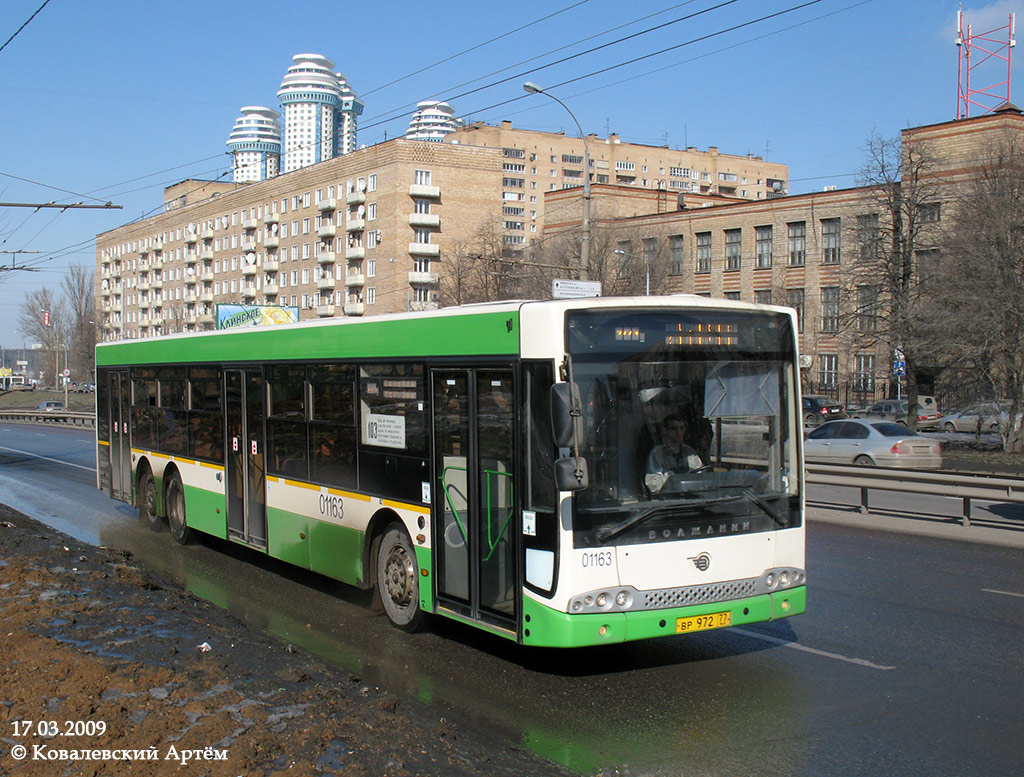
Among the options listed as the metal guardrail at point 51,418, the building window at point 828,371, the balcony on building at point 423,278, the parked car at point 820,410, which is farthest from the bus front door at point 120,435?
the balcony on building at point 423,278

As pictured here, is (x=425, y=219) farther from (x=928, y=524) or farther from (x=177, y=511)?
(x=177, y=511)

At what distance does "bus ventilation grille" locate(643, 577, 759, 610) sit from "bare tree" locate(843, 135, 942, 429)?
3100cm

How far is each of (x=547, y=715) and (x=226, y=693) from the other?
204cm

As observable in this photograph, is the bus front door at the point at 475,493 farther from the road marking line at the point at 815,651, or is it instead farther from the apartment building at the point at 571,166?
the apartment building at the point at 571,166

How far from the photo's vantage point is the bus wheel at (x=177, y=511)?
44.9 feet

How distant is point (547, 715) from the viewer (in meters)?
6.55

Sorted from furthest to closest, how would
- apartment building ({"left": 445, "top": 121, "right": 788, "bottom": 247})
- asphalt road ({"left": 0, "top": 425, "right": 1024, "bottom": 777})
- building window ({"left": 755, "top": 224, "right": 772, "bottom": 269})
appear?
apartment building ({"left": 445, "top": 121, "right": 788, "bottom": 247}) < building window ({"left": 755, "top": 224, "right": 772, "bottom": 269}) < asphalt road ({"left": 0, "top": 425, "right": 1024, "bottom": 777})

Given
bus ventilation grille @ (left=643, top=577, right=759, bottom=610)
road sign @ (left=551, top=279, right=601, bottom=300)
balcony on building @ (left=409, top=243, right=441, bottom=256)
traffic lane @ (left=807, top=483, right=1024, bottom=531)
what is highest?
balcony on building @ (left=409, top=243, right=441, bottom=256)

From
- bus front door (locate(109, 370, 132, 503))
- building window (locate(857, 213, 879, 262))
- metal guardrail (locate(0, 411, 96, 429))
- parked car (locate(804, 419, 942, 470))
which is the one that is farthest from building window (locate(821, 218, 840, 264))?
bus front door (locate(109, 370, 132, 503))

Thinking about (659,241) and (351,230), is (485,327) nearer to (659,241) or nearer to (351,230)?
(659,241)

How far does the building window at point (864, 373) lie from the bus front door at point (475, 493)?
165 ft

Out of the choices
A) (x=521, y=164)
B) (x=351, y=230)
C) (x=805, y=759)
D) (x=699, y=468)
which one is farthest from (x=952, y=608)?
(x=521, y=164)

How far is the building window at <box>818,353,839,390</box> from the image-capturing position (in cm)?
5706

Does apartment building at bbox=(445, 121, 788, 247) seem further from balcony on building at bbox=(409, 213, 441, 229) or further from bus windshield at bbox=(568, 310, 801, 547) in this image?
bus windshield at bbox=(568, 310, 801, 547)
